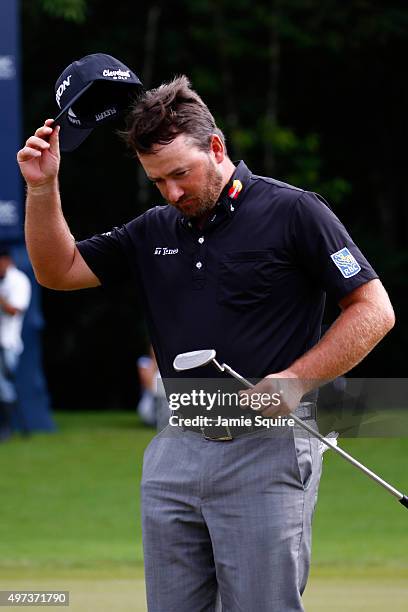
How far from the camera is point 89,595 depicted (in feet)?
19.2

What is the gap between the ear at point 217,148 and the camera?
3498 millimetres

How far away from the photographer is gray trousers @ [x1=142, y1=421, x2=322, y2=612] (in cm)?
336

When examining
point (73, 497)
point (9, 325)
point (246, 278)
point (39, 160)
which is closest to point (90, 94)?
point (39, 160)

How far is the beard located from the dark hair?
7 centimetres

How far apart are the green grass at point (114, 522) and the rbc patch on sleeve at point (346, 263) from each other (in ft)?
8.12

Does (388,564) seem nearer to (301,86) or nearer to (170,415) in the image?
(170,415)

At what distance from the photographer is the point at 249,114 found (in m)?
17.7

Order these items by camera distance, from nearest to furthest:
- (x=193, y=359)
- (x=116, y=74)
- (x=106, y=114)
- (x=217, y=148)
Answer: (x=193, y=359)
(x=217, y=148)
(x=116, y=74)
(x=106, y=114)

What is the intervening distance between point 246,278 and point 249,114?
14.5m

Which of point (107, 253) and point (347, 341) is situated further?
point (107, 253)

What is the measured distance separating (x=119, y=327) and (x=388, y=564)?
446 inches

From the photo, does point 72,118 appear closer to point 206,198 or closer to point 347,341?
point 206,198

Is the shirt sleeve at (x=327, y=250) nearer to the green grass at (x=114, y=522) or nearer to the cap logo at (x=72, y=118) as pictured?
the cap logo at (x=72, y=118)

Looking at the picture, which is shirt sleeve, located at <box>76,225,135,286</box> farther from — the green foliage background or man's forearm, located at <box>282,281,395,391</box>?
the green foliage background
